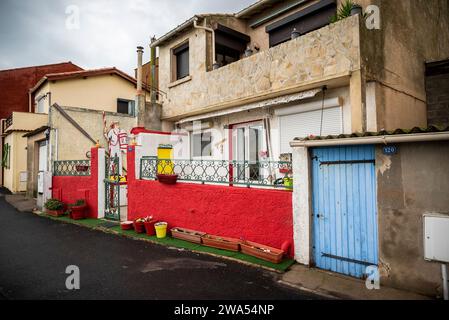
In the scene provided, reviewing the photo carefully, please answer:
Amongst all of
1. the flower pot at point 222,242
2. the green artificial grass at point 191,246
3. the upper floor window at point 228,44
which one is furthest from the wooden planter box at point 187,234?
the upper floor window at point 228,44

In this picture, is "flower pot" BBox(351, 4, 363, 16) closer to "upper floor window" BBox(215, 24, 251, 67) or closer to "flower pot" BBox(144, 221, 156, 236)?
"upper floor window" BBox(215, 24, 251, 67)

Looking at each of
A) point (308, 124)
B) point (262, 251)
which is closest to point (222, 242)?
point (262, 251)

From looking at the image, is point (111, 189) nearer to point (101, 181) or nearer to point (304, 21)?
point (101, 181)

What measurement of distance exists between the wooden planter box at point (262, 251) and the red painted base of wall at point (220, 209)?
177 mm

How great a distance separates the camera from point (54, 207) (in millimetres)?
11633

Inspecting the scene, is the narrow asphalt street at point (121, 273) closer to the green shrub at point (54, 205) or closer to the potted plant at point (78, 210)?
the potted plant at point (78, 210)

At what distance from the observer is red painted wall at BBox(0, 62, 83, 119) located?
24125mm

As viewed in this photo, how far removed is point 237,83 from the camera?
29.5 ft

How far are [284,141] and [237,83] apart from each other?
2.53 meters

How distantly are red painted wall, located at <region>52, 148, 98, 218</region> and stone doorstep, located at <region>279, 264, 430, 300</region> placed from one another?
8760 mm

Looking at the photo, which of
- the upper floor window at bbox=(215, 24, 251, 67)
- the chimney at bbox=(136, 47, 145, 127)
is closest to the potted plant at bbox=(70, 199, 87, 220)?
the chimney at bbox=(136, 47, 145, 127)

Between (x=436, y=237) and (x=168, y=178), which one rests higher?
(x=168, y=178)

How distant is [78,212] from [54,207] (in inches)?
67.2
